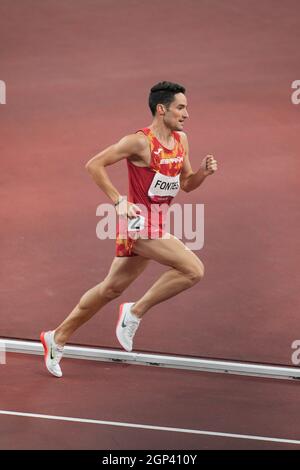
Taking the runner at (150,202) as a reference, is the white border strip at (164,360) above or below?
below

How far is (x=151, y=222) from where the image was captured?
9.79 meters

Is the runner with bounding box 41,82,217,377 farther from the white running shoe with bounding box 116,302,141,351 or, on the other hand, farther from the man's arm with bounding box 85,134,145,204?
the white running shoe with bounding box 116,302,141,351

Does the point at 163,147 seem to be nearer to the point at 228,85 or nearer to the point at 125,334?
the point at 125,334

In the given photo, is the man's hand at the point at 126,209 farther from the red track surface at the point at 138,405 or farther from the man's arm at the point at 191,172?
the red track surface at the point at 138,405

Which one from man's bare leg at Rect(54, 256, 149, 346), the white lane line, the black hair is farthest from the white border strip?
the black hair

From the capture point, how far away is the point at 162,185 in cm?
976

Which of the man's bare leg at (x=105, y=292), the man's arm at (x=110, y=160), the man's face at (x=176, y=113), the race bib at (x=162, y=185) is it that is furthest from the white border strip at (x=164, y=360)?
the man's face at (x=176, y=113)

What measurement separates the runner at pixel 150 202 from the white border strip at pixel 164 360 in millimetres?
466

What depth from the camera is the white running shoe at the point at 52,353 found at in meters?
9.99

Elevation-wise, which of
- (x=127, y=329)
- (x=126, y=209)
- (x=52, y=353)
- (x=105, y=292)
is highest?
(x=126, y=209)

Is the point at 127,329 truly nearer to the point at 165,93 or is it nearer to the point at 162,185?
the point at 162,185

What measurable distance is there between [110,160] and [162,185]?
50 cm

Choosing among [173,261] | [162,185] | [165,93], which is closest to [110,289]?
[173,261]

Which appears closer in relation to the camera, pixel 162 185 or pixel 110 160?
pixel 110 160
